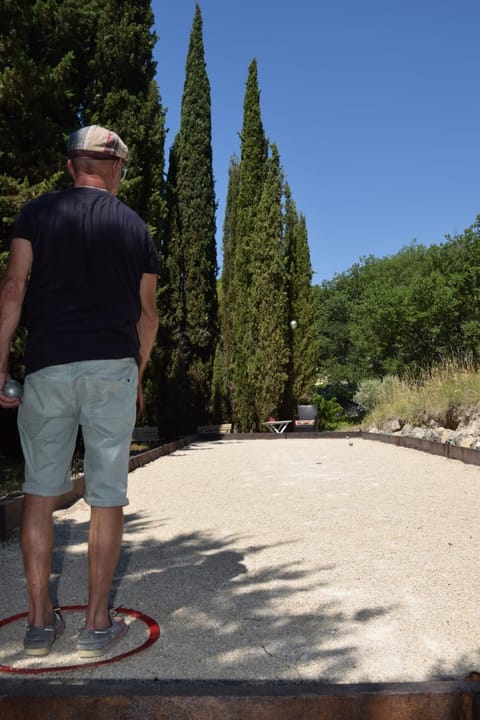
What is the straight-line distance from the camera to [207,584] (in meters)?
3.45

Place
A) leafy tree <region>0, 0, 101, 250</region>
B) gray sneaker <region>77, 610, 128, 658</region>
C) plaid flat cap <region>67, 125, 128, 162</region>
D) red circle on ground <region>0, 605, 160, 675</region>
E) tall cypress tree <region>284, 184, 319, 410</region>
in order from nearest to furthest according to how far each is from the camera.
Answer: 1. red circle on ground <region>0, 605, 160, 675</region>
2. gray sneaker <region>77, 610, 128, 658</region>
3. plaid flat cap <region>67, 125, 128, 162</region>
4. leafy tree <region>0, 0, 101, 250</region>
5. tall cypress tree <region>284, 184, 319, 410</region>

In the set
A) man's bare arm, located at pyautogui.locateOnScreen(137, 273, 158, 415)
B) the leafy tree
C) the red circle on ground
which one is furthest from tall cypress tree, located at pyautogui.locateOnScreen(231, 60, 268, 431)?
man's bare arm, located at pyautogui.locateOnScreen(137, 273, 158, 415)

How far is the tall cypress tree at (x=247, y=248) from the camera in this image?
19.2m

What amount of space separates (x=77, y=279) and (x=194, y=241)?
16.3 meters

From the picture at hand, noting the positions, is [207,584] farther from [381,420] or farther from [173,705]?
[381,420]

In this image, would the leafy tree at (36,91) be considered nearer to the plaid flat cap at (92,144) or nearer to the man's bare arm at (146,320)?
the plaid flat cap at (92,144)

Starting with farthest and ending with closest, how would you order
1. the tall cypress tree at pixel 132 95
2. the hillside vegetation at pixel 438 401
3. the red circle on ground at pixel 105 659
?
1. the hillside vegetation at pixel 438 401
2. the tall cypress tree at pixel 132 95
3. the red circle on ground at pixel 105 659

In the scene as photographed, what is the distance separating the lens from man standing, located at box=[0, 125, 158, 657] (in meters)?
2.36

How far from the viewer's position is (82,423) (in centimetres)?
237

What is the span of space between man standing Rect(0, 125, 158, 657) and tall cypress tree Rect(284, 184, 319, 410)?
18.2 m

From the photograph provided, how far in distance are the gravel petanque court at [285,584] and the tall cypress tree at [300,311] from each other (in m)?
14.5

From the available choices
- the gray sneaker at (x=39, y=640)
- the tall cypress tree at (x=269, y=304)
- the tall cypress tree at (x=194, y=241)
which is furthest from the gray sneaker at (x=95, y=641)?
the tall cypress tree at (x=269, y=304)

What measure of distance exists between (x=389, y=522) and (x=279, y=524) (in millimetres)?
856

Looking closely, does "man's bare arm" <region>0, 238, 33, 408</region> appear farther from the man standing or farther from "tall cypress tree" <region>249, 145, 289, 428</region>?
"tall cypress tree" <region>249, 145, 289, 428</region>
